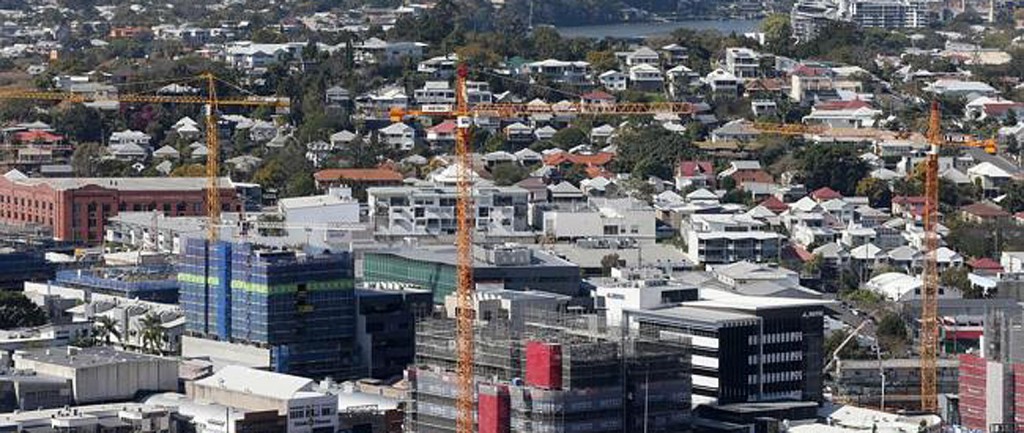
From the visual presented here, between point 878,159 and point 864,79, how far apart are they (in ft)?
33.1

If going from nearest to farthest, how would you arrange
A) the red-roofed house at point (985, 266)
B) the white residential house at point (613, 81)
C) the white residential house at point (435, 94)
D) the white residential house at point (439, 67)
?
the red-roofed house at point (985, 266) < the white residential house at point (435, 94) < the white residential house at point (439, 67) < the white residential house at point (613, 81)

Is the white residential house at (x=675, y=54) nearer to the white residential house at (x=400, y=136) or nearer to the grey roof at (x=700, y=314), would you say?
the white residential house at (x=400, y=136)

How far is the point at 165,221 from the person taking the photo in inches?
1955

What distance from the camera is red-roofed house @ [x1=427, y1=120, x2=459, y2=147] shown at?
6203 cm

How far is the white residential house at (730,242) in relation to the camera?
1953 inches

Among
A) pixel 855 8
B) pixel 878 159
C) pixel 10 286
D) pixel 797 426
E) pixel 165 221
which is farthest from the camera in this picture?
pixel 855 8

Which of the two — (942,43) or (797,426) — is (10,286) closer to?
(797,426)

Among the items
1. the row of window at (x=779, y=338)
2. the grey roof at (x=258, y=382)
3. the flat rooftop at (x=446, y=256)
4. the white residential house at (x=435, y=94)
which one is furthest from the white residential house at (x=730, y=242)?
the white residential house at (x=435, y=94)

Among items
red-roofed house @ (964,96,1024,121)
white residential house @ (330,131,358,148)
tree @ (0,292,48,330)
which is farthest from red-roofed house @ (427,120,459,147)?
tree @ (0,292,48,330)

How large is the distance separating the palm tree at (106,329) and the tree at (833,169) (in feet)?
63.5

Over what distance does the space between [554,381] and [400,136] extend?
31.3m

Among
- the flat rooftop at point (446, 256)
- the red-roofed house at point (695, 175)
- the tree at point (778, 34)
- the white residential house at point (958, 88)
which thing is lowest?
the red-roofed house at point (695, 175)

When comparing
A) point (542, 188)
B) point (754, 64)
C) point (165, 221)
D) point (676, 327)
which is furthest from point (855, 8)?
point (676, 327)

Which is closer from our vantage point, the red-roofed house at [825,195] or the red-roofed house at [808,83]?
the red-roofed house at [825,195]
